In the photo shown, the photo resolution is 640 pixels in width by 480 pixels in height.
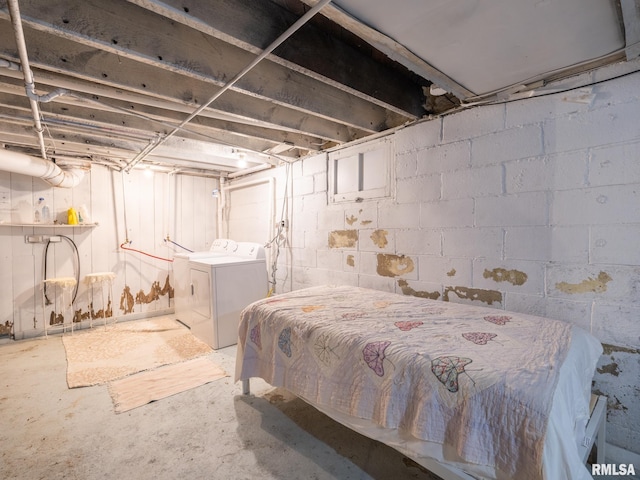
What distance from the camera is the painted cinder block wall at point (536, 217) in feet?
5.00

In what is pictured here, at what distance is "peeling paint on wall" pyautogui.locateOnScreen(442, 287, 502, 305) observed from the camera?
1.94 m

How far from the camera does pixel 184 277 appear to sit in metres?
A: 3.73

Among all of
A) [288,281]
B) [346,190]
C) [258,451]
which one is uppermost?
[346,190]

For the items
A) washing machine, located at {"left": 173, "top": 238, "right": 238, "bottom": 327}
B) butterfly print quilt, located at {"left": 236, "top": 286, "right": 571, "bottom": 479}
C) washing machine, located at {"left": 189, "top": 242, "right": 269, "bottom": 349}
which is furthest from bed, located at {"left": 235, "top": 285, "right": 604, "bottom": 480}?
washing machine, located at {"left": 173, "top": 238, "right": 238, "bottom": 327}

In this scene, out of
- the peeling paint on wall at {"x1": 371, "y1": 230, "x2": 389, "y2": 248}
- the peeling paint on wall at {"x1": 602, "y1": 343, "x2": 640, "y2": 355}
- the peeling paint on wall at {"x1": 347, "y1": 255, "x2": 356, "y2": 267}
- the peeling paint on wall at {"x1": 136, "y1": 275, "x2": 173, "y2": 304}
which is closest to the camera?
the peeling paint on wall at {"x1": 602, "y1": 343, "x2": 640, "y2": 355}

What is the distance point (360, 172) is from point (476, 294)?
1453 millimetres

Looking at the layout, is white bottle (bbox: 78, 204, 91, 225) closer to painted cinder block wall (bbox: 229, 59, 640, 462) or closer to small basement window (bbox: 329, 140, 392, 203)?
small basement window (bbox: 329, 140, 392, 203)

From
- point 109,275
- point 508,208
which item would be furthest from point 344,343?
point 109,275

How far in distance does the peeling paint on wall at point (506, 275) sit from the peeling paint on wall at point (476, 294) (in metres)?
0.09

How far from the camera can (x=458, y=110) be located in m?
2.10

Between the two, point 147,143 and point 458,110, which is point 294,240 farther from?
point 458,110

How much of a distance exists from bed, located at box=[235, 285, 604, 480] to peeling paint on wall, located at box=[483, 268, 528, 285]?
246mm

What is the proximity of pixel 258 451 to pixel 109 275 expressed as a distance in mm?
3122

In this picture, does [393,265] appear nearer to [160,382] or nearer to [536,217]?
[536,217]
